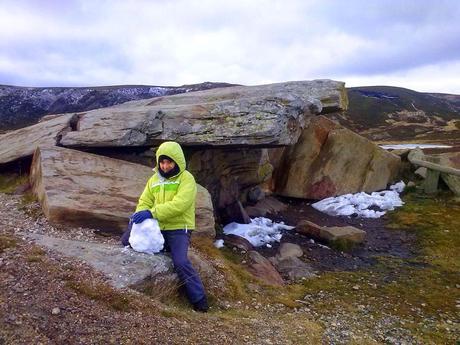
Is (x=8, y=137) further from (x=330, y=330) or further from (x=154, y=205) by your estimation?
(x=330, y=330)

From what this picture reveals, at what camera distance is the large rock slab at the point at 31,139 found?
13.2m

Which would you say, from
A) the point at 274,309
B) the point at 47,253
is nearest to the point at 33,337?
the point at 47,253

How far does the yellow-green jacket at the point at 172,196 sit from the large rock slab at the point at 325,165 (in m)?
10.8

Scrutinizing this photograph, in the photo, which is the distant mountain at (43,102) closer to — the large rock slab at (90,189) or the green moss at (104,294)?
the large rock slab at (90,189)

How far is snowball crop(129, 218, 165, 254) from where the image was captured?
7.94 metres

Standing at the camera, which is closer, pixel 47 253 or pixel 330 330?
pixel 47 253

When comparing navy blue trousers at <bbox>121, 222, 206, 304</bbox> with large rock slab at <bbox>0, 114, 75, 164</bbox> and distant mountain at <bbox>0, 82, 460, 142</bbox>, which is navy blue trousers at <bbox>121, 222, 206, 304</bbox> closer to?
large rock slab at <bbox>0, 114, 75, 164</bbox>

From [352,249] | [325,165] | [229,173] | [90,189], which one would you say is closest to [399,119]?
[325,165]

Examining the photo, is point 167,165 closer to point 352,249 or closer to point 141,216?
point 141,216

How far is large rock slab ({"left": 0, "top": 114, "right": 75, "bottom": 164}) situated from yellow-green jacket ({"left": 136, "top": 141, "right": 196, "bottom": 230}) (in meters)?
5.90

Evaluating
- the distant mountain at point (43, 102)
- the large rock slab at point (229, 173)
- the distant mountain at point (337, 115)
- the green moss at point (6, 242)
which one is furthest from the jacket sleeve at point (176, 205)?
the distant mountain at point (43, 102)

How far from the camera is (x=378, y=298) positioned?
998 cm

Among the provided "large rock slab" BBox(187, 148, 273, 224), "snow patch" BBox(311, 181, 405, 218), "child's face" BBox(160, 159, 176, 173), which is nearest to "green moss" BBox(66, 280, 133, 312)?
"child's face" BBox(160, 159, 176, 173)

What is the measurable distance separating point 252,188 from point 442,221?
21.8 ft
